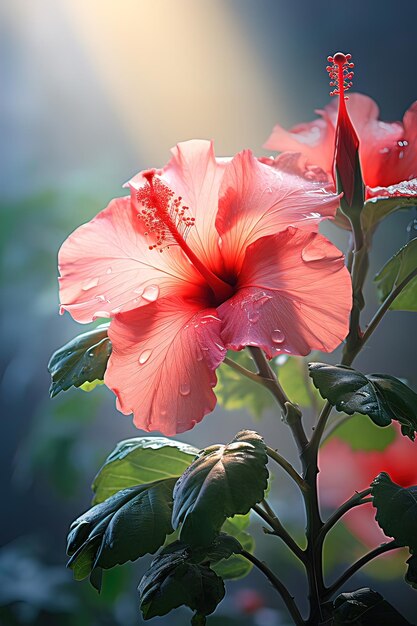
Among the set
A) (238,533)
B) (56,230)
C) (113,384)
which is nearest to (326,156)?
(113,384)

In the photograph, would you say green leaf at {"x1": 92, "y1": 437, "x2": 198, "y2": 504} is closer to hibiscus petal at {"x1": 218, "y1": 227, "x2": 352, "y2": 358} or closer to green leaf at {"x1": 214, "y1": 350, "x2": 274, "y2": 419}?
green leaf at {"x1": 214, "y1": 350, "x2": 274, "y2": 419}

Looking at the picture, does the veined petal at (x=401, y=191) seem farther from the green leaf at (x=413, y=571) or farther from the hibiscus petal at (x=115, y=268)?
the green leaf at (x=413, y=571)

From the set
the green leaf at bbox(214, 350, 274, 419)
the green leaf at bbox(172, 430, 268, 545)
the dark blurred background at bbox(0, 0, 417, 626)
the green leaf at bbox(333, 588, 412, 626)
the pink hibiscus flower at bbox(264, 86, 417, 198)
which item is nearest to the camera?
the green leaf at bbox(172, 430, 268, 545)

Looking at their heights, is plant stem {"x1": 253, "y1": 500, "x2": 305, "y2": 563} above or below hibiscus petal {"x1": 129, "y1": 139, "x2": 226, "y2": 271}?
below

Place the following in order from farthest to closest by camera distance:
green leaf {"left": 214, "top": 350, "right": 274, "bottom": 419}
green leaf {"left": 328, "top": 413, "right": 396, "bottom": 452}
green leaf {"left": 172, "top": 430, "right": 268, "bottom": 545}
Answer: green leaf {"left": 328, "top": 413, "right": 396, "bottom": 452}, green leaf {"left": 214, "top": 350, "right": 274, "bottom": 419}, green leaf {"left": 172, "top": 430, "right": 268, "bottom": 545}

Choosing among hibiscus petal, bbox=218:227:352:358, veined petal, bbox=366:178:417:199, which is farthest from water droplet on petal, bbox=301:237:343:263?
veined petal, bbox=366:178:417:199

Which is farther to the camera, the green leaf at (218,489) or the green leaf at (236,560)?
the green leaf at (236,560)

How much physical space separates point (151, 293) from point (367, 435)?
53cm

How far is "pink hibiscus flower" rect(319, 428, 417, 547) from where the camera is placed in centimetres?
109

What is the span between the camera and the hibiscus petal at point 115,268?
0.65m

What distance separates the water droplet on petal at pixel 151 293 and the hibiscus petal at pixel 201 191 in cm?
6

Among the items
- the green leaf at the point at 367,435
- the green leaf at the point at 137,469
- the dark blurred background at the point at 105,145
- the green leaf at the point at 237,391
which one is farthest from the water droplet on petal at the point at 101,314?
the dark blurred background at the point at 105,145

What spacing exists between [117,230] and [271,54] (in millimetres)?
755

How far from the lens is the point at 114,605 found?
1270 mm
